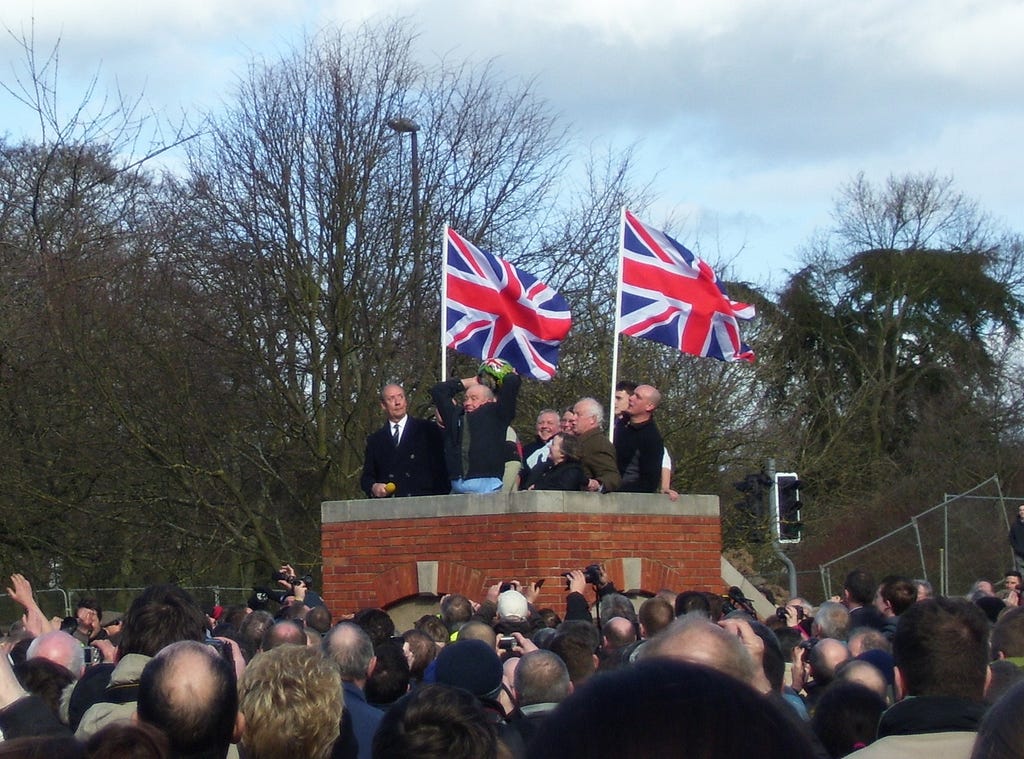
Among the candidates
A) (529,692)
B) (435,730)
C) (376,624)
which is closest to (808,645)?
(529,692)

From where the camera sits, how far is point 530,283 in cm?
1416

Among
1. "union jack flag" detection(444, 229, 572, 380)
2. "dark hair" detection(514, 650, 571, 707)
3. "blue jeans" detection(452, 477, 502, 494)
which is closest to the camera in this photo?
"dark hair" detection(514, 650, 571, 707)

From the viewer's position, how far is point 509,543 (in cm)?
1131

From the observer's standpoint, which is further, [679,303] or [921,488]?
[921,488]

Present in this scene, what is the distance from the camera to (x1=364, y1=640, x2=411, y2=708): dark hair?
5.73 meters

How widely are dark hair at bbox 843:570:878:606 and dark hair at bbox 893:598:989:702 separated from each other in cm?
386

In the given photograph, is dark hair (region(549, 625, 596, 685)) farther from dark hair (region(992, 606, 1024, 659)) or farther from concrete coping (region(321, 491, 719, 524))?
concrete coping (region(321, 491, 719, 524))

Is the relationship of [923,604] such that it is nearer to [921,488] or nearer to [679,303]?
[679,303]

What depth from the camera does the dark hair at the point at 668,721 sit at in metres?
1.55

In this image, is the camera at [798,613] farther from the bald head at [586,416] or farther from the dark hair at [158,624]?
the dark hair at [158,624]

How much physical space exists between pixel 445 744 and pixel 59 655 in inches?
116

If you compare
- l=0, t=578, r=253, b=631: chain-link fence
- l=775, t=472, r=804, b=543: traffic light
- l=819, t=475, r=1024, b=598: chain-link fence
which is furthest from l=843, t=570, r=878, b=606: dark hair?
l=0, t=578, r=253, b=631: chain-link fence

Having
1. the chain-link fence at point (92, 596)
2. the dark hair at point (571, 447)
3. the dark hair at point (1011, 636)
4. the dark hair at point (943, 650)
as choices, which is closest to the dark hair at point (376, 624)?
the dark hair at point (1011, 636)

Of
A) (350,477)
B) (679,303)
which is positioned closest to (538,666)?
(679,303)
